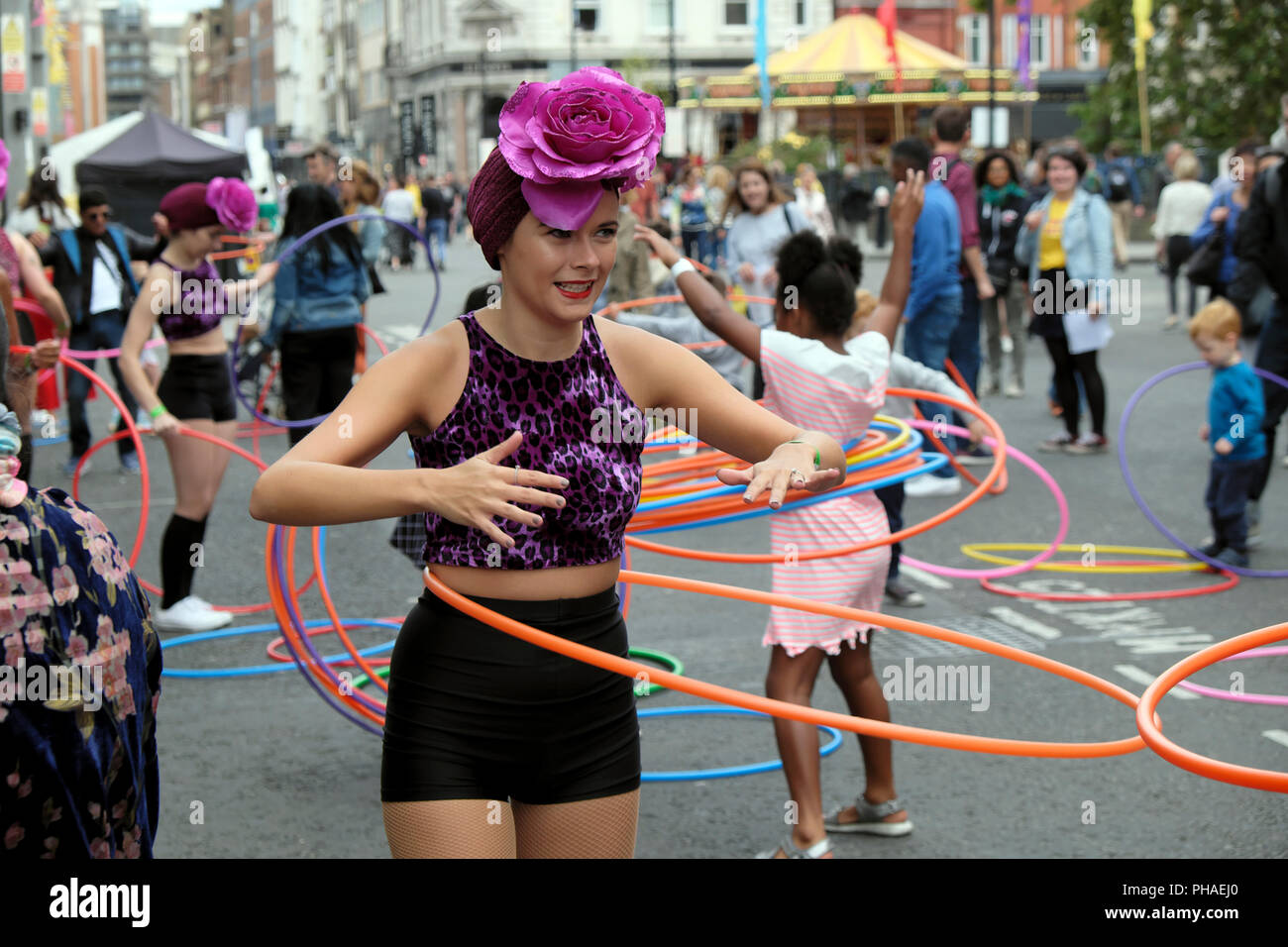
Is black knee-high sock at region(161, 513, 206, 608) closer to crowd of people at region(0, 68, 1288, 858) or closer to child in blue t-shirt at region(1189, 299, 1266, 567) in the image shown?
crowd of people at region(0, 68, 1288, 858)

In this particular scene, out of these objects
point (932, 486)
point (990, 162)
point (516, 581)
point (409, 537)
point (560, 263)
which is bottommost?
point (932, 486)

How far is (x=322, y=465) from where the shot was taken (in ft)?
8.77

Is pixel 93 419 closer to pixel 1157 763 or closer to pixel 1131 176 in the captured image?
pixel 1157 763

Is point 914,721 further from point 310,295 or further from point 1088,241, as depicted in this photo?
point 1088,241

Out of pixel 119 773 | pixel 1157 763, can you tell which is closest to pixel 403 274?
pixel 1157 763

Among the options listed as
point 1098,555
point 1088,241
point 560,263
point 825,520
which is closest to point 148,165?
point 1088,241

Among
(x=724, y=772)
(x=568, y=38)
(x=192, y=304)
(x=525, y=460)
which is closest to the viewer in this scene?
(x=525, y=460)

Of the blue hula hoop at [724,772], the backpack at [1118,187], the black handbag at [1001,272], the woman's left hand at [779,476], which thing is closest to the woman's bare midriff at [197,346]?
the blue hula hoop at [724,772]

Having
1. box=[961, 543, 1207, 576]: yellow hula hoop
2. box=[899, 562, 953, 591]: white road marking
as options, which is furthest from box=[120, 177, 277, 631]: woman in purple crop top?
box=[961, 543, 1207, 576]: yellow hula hoop

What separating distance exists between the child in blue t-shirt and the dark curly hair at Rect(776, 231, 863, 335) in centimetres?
405

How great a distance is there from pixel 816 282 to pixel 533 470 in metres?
2.44

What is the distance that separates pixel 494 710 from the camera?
9.61ft

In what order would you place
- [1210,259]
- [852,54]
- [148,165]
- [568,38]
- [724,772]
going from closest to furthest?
1. [724,772]
2. [1210,259]
3. [148,165]
4. [852,54]
5. [568,38]

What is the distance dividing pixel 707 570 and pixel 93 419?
8361 mm
